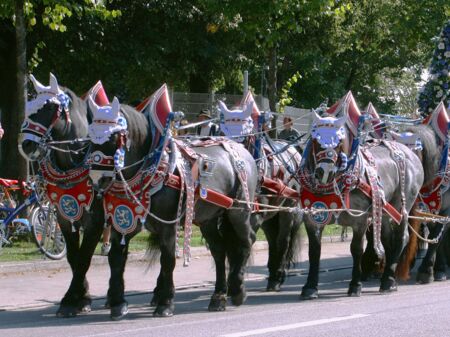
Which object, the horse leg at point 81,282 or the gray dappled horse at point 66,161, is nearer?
the gray dappled horse at point 66,161

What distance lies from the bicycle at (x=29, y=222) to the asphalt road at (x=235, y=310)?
520 millimetres

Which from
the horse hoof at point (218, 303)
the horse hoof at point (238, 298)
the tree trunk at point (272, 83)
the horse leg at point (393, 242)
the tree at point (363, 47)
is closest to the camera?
the horse hoof at point (218, 303)

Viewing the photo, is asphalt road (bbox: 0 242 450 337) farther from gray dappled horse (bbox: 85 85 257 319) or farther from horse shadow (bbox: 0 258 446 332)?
gray dappled horse (bbox: 85 85 257 319)

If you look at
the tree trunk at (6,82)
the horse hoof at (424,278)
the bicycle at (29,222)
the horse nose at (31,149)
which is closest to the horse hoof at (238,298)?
the horse nose at (31,149)

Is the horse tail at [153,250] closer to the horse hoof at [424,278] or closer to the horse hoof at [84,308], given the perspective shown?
the horse hoof at [84,308]

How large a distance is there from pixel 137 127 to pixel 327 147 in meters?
2.43

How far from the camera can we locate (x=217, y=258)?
35.0 feet

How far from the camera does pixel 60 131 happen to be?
945cm

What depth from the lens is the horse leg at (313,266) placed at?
1109 cm

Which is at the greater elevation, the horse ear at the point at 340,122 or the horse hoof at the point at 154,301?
the horse ear at the point at 340,122

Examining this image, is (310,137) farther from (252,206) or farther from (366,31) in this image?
(366,31)

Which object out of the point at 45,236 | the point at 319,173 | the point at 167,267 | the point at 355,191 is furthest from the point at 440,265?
the point at 45,236

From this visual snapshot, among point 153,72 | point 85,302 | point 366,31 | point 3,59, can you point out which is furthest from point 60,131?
point 366,31

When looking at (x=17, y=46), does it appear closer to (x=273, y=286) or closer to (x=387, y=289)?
(x=273, y=286)
